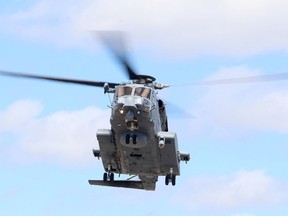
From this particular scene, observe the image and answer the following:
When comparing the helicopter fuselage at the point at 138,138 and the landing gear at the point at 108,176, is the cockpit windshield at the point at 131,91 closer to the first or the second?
the helicopter fuselage at the point at 138,138

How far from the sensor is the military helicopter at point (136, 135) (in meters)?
85.8

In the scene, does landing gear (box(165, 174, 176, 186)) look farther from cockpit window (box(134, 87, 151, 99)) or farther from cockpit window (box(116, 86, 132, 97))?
cockpit window (box(116, 86, 132, 97))

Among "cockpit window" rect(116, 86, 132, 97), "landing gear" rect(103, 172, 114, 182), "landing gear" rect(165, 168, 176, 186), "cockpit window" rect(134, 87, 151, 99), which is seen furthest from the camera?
"landing gear" rect(103, 172, 114, 182)

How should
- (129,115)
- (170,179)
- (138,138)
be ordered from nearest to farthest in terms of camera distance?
(129,115), (138,138), (170,179)

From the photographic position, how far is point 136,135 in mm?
86562

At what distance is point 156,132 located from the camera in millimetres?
87938

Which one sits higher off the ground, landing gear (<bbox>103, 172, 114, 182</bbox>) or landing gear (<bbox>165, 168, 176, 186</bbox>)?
landing gear (<bbox>103, 172, 114, 182</bbox>)

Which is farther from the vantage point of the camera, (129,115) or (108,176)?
(108,176)

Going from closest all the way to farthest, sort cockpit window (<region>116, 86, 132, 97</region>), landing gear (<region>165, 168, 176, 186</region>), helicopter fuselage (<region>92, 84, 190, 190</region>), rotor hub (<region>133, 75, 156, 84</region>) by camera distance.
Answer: helicopter fuselage (<region>92, 84, 190, 190</region>), cockpit window (<region>116, 86, 132, 97</region>), rotor hub (<region>133, 75, 156, 84</region>), landing gear (<region>165, 168, 176, 186</region>)

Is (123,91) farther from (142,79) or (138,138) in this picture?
(142,79)

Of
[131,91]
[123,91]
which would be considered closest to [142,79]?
[131,91]

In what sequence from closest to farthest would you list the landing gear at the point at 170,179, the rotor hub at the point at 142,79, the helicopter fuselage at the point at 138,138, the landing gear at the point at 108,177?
1. the helicopter fuselage at the point at 138,138
2. the rotor hub at the point at 142,79
3. the landing gear at the point at 170,179
4. the landing gear at the point at 108,177

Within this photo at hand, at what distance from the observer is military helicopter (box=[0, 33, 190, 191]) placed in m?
85.8

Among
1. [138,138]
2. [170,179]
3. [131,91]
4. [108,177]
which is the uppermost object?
[131,91]
